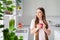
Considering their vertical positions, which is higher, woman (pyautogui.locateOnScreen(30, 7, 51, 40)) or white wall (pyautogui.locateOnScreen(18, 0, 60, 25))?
white wall (pyautogui.locateOnScreen(18, 0, 60, 25))

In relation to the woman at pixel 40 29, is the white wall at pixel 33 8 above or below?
above

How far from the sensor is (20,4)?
4.06 metres

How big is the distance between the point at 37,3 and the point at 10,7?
379 cm

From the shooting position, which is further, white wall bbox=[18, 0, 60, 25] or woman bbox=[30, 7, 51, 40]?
white wall bbox=[18, 0, 60, 25]

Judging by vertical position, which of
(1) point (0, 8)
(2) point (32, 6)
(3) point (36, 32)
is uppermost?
(2) point (32, 6)

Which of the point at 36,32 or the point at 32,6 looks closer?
the point at 36,32

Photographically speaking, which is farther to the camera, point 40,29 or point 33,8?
point 33,8

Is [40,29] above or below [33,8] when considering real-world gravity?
below

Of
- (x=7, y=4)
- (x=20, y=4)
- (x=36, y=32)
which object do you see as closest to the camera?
(x=7, y=4)

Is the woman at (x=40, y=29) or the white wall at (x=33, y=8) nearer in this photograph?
the woman at (x=40, y=29)

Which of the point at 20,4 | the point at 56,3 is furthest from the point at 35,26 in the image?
the point at 56,3

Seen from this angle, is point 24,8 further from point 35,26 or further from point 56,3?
point 35,26

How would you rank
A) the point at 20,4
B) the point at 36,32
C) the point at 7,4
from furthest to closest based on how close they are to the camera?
the point at 20,4
the point at 36,32
the point at 7,4

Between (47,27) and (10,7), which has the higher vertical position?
(10,7)
